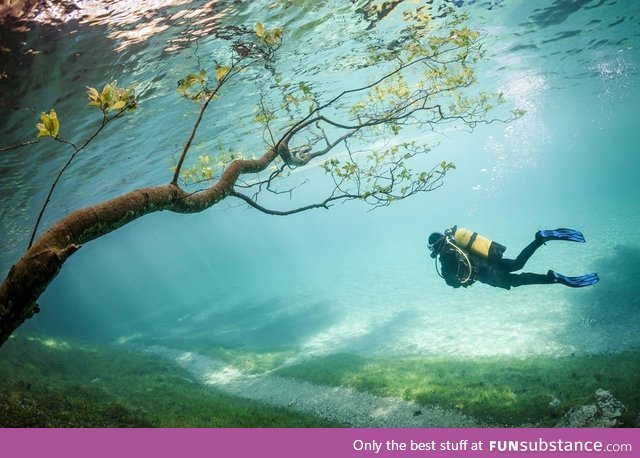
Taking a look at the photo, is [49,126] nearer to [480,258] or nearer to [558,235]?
[480,258]

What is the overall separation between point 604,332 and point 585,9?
1402cm

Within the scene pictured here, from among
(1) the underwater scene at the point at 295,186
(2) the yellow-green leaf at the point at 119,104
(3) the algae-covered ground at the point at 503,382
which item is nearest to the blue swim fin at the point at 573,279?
(1) the underwater scene at the point at 295,186

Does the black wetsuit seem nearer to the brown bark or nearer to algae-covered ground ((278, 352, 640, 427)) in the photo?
algae-covered ground ((278, 352, 640, 427))

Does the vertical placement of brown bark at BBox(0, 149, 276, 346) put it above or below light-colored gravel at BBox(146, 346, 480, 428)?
above

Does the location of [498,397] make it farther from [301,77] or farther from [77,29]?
[77,29]

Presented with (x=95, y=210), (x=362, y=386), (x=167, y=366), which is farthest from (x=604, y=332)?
(x=167, y=366)

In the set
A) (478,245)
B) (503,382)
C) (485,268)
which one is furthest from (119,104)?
(503,382)

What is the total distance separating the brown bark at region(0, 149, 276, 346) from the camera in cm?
235

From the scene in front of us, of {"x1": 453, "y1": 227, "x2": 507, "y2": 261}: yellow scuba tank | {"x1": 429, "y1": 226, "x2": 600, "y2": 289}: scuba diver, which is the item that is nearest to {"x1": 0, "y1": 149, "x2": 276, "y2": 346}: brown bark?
{"x1": 429, "y1": 226, "x2": 600, "y2": 289}: scuba diver

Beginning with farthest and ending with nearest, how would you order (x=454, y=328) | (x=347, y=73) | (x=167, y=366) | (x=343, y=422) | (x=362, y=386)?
(x=167, y=366)
(x=454, y=328)
(x=347, y=73)
(x=362, y=386)
(x=343, y=422)

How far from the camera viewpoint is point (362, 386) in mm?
13117

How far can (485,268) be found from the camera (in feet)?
26.6

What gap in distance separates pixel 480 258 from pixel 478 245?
13.4 inches

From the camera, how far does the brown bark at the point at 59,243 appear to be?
235 centimetres
